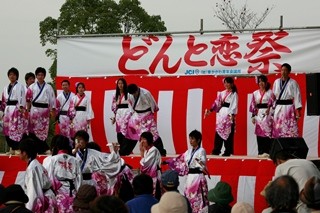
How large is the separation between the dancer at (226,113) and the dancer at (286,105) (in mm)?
762

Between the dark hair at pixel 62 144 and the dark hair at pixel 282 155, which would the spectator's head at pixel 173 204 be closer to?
the dark hair at pixel 282 155

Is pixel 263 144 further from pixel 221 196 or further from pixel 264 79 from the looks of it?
pixel 221 196

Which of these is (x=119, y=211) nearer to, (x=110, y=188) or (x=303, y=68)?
(x=110, y=188)

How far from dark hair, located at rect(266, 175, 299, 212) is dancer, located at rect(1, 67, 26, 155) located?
8558mm

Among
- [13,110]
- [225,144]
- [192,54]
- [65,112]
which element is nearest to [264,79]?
[225,144]

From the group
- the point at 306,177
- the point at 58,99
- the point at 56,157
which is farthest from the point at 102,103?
the point at 306,177

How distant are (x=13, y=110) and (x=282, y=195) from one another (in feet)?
29.0

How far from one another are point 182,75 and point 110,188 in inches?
181

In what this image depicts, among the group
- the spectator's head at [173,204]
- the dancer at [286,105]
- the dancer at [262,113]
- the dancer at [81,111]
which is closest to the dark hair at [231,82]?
the dancer at [262,113]

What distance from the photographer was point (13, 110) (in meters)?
13.0

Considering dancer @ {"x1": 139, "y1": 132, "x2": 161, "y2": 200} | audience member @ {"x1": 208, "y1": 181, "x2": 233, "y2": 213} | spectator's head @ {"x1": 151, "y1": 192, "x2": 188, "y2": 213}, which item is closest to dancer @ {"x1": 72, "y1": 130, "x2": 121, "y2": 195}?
dancer @ {"x1": 139, "y1": 132, "x2": 161, "y2": 200}

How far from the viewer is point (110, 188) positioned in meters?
10.2

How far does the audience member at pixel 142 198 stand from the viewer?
22.0ft

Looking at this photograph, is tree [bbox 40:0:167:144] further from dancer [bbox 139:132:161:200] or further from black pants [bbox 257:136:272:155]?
dancer [bbox 139:132:161:200]
